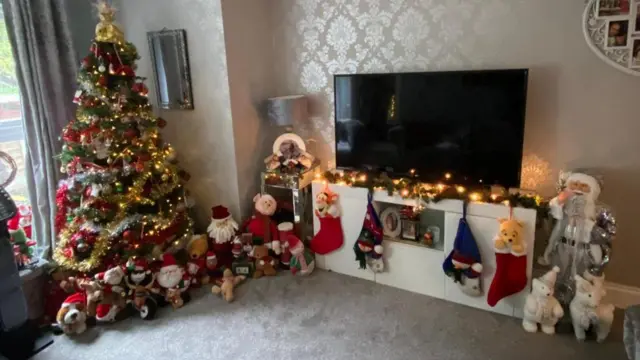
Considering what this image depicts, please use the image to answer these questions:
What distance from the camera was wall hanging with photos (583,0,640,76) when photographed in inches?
86.7

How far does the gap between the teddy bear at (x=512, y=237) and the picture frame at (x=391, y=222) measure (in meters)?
0.69

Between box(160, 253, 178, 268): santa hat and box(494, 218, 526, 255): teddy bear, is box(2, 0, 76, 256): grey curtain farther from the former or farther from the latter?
box(494, 218, 526, 255): teddy bear

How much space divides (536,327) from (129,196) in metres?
2.56

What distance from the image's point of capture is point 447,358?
2135 mm

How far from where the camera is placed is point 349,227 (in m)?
2.95

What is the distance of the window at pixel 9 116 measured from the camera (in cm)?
286

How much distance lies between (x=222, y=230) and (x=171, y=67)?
1318 mm

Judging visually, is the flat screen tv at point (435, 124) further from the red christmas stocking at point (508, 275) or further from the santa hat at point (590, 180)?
the red christmas stocking at point (508, 275)

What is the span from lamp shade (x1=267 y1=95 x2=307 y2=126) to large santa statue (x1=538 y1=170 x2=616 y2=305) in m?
1.75

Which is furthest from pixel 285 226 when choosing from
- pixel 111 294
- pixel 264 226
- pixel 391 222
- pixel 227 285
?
pixel 111 294

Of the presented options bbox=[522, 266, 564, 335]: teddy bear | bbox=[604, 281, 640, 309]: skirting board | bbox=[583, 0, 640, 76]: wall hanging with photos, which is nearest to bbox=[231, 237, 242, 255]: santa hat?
bbox=[522, 266, 564, 335]: teddy bear

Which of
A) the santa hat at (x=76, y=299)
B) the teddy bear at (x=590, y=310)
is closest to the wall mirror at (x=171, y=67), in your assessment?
the santa hat at (x=76, y=299)

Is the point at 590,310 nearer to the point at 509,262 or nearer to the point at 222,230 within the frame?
the point at 509,262

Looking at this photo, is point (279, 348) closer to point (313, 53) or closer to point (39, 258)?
point (39, 258)
